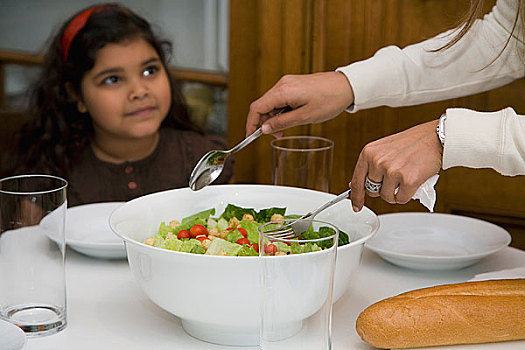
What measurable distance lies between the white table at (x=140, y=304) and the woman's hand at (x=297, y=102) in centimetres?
30

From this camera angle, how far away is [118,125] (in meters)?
2.22

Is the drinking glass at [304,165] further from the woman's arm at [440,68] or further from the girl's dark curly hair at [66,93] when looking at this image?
the girl's dark curly hair at [66,93]

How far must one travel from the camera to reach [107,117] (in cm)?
222

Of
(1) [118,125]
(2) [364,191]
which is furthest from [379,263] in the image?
(1) [118,125]

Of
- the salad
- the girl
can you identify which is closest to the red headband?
the girl

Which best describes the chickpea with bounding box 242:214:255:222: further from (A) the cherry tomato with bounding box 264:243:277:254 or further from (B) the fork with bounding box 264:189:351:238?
(A) the cherry tomato with bounding box 264:243:277:254

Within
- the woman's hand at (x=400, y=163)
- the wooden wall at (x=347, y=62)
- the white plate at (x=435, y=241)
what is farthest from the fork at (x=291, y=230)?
the wooden wall at (x=347, y=62)

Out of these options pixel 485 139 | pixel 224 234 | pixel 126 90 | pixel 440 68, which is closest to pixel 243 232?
pixel 224 234

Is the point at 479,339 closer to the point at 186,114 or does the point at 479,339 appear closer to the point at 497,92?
the point at 497,92

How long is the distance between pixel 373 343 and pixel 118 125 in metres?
1.46

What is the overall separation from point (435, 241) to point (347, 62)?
1.11 m

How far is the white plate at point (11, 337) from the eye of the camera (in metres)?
0.88

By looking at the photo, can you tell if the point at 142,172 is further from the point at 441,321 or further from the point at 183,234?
the point at 441,321

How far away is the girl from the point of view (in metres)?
2.21
